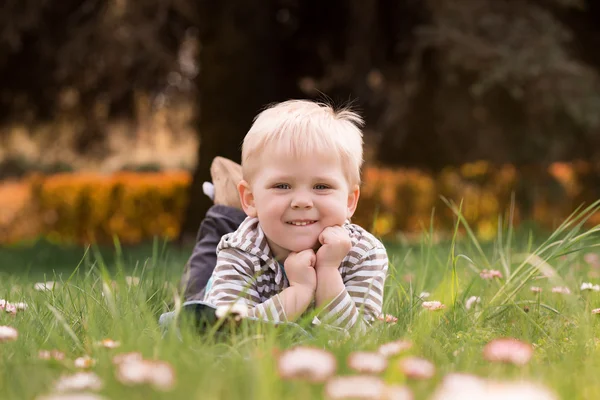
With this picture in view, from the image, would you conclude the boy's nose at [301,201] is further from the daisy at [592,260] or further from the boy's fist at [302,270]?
the daisy at [592,260]

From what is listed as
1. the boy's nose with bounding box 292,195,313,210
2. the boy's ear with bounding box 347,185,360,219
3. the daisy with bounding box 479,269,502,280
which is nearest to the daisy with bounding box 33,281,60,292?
the boy's nose with bounding box 292,195,313,210

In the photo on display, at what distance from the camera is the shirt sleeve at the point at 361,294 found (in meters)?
2.40

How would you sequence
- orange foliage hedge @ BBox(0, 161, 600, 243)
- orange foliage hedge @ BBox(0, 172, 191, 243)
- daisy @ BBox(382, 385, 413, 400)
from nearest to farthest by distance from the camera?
daisy @ BBox(382, 385, 413, 400) → orange foliage hedge @ BBox(0, 161, 600, 243) → orange foliage hedge @ BBox(0, 172, 191, 243)

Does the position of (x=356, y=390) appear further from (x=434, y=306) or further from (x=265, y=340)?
(x=434, y=306)

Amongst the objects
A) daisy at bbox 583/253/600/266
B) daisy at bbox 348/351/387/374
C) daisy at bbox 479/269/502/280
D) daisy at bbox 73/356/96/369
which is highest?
daisy at bbox 348/351/387/374

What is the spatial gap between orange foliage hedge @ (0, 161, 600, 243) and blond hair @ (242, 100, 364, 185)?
5.31m

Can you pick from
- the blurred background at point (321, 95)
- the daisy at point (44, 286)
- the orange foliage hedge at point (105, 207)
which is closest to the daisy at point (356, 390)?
the daisy at point (44, 286)

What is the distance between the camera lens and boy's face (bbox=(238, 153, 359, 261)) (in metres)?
2.44

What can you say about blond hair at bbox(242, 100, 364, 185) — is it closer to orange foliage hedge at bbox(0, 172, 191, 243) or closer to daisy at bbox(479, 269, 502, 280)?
daisy at bbox(479, 269, 502, 280)

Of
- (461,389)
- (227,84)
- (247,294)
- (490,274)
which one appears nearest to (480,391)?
(461,389)

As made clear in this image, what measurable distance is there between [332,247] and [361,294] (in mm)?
272

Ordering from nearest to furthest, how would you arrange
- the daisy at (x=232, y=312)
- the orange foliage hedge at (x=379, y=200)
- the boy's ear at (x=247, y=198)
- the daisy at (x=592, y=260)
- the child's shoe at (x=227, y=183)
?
the daisy at (x=232, y=312) → the boy's ear at (x=247, y=198) → the child's shoe at (x=227, y=183) → the daisy at (x=592, y=260) → the orange foliage hedge at (x=379, y=200)

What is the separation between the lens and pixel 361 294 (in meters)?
2.62

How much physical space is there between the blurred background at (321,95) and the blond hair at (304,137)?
4.94 meters
